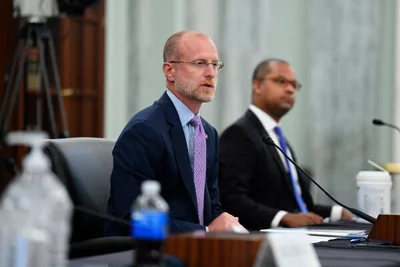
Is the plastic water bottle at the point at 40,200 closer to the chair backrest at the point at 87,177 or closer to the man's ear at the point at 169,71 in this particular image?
the chair backrest at the point at 87,177

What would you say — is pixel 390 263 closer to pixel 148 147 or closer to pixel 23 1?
pixel 148 147

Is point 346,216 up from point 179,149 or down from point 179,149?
down

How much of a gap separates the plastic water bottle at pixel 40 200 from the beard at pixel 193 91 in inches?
55.5

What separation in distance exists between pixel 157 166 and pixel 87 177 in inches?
8.2

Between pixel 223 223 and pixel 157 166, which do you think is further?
pixel 157 166

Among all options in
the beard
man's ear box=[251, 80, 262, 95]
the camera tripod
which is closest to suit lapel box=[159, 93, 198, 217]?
the beard

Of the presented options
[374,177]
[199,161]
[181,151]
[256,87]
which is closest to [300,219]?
[374,177]

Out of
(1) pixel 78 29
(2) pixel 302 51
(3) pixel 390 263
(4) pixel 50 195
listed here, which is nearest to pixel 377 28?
(2) pixel 302 51

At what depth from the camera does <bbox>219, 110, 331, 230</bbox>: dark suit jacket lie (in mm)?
3768

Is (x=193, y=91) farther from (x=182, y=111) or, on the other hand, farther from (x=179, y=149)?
(x=179, y=149)

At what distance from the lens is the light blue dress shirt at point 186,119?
9.21 feet

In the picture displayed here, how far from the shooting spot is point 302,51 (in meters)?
6.10

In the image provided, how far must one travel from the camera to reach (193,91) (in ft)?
9.43

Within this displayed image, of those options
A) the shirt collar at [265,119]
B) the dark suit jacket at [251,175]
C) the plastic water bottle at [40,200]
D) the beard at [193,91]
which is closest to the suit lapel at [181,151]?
the beard at [193,91]
